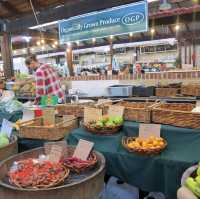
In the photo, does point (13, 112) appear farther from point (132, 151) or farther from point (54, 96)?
point (132, 151)

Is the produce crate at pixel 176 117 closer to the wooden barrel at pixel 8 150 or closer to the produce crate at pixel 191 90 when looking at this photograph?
the wooden barrel at pixel 8 150

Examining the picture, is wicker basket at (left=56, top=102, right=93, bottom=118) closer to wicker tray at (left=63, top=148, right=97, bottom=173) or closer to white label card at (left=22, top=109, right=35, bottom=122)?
white label card at (left=22, top=109, right=35, bottom=122)

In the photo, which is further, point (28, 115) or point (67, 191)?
point (28, 115)

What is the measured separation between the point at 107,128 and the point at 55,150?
489 millimetres

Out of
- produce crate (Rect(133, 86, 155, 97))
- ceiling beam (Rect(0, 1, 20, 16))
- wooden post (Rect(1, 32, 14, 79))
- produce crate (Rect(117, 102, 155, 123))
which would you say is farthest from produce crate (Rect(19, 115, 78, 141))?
wooden post (Rect(1, 32, 14, 79))

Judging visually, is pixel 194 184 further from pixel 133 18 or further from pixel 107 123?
pixel 133 18

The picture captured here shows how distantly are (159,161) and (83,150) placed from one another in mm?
581

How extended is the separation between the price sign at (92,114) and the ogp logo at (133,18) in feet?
7.44

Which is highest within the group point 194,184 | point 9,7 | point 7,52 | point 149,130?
point 9,7

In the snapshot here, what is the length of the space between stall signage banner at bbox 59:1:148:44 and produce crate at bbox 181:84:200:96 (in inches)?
45.5

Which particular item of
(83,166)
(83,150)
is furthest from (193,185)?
(83,150)

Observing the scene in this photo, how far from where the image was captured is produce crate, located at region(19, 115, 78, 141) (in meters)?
2.48

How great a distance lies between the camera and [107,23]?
466cm

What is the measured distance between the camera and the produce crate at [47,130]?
248 centimetres
